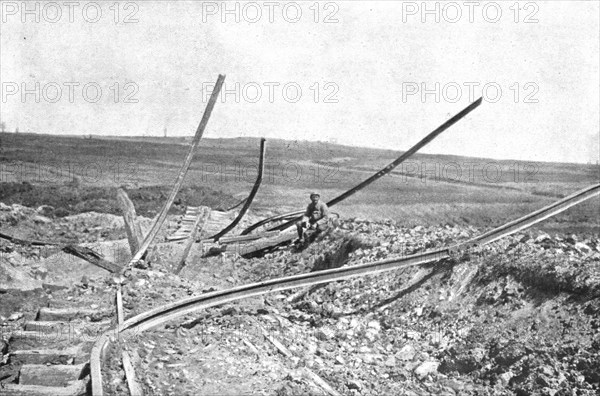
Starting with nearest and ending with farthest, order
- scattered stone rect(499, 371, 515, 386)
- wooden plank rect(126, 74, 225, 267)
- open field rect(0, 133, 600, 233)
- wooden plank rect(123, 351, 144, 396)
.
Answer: wooden plank rect(123, 351, 144, 396) < scattered stone rect(499, 371, 515, 386) < wooden plank rect(126, 74, 225, 267) < open field rect(0, 133, 600, 233)

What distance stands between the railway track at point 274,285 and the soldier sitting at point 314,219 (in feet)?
13.4

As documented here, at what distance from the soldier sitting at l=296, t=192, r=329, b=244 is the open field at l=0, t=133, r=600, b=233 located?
824 centimetres

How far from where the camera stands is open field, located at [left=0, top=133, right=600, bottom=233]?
23156mm

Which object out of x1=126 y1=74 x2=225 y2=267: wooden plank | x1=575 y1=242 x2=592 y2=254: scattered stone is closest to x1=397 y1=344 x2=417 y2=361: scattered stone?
x1=575 y1=242 x2=592 y2=254: scattered stone

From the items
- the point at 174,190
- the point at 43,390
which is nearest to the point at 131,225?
the point at 174,190

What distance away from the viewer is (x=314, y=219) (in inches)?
486

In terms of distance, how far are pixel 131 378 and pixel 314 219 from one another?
7294 millimetres

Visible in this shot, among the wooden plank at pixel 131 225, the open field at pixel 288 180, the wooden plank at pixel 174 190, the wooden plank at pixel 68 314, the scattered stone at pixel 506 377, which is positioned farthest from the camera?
the open field at pixel 288 180

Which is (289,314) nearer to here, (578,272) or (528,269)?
(528,269)

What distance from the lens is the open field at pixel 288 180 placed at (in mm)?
23156

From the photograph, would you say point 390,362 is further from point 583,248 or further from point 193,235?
point 193,235

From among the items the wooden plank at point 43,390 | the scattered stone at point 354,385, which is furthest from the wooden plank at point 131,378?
the scattered stone at point 354,385

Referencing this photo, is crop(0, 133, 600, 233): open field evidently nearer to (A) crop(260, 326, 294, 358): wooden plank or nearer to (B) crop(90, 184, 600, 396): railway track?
(B) crop(90, 184, 600, 396): railway track

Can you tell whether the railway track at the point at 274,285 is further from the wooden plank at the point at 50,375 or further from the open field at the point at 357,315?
the wooden plank at the point at 50,375
